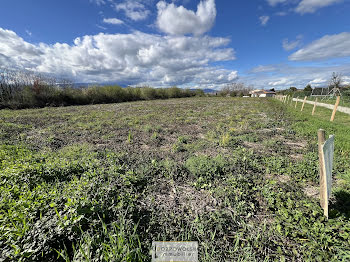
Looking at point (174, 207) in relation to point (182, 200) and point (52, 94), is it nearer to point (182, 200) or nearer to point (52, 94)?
point (182, 200)

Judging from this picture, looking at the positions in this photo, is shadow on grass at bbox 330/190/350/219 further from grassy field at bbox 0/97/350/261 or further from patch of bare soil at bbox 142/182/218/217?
patch of bare soil at bbox 142/182/218/217

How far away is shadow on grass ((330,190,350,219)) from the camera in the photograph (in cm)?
218

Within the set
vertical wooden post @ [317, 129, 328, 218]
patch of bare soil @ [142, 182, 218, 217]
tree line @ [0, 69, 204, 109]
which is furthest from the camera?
tree line @ [0, 69, 204, 109]

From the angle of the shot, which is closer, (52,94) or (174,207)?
(174,207)

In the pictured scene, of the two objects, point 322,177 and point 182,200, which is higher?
point 322,177

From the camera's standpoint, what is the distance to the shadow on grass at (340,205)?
2182 mm

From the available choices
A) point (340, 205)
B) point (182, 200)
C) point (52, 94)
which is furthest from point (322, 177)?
point (52, 94)

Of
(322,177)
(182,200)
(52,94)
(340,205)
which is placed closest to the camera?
(322,177)

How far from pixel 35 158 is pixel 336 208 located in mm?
6292

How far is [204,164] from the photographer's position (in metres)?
3.61

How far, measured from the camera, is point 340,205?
2.42 metres

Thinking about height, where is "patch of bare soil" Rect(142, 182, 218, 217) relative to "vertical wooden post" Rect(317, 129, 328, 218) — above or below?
below

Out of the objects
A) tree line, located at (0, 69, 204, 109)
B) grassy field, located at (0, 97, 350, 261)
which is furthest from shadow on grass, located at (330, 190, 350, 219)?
tree line, located at (0, 69, 204, 109)

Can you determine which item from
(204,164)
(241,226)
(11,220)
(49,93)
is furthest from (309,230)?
(49,93)
